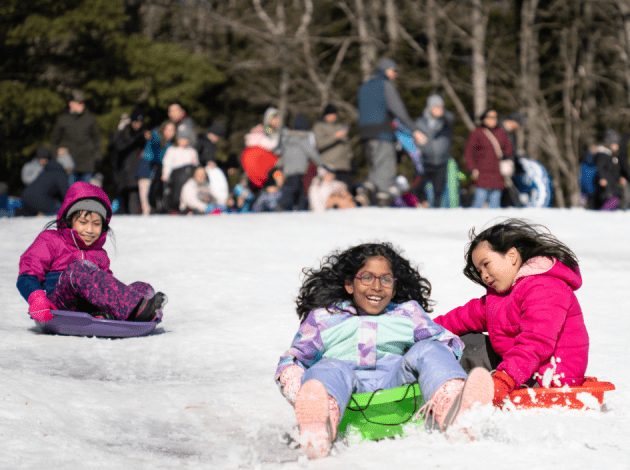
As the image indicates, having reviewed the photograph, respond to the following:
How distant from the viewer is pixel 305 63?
73.4 ft

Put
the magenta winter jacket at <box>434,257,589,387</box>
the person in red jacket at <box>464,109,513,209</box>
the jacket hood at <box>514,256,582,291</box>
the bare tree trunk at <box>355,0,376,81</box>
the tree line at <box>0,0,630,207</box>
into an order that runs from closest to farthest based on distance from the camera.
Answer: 1. the magenta winter jacket at <box>434,257,589,387</box>
2. the jacket hood at <box>514,256,582,291</box>
3. the person in red jacket at <box>464,109,513,209</box>
4. the tree line at <box>0,0,630,207</box>
5. the bare tree trunk at <box>355,0,376,81</box>

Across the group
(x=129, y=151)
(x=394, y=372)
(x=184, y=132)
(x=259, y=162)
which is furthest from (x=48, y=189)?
(x=394, y=372)

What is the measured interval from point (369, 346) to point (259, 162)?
809 cm

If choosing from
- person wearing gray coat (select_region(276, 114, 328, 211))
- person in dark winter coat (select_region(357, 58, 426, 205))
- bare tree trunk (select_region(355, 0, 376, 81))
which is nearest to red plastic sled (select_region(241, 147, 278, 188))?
person wearing gray coat (select_region(276, 114, 328, 211))

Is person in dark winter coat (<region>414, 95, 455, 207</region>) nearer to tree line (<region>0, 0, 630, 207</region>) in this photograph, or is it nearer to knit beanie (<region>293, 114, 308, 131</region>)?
Answer: knit beanie (<region>293, 114, 308, 131</region>)

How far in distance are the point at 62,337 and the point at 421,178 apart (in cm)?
693

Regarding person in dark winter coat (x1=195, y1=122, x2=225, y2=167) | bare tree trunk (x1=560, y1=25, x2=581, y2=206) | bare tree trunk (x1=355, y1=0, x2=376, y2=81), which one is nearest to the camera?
person in dark winter coat (x1=195, y1=122, x2=225, y2=167)

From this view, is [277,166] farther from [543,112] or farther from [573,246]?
[543,112]

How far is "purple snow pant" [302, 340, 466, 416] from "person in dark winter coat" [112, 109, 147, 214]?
796cm

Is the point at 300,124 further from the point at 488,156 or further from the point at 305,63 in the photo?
the point at 305,63

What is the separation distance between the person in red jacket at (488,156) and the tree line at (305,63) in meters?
6.65

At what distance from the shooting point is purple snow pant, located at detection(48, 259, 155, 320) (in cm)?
404

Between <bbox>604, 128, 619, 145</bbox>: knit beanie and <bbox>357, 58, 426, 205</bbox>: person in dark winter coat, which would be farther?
<bbox>604, 128, 619, 145</bbox>: knit beanie

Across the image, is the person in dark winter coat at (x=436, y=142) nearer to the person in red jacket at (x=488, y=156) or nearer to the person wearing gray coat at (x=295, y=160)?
the person in red jacket at (x=488, y=156)
